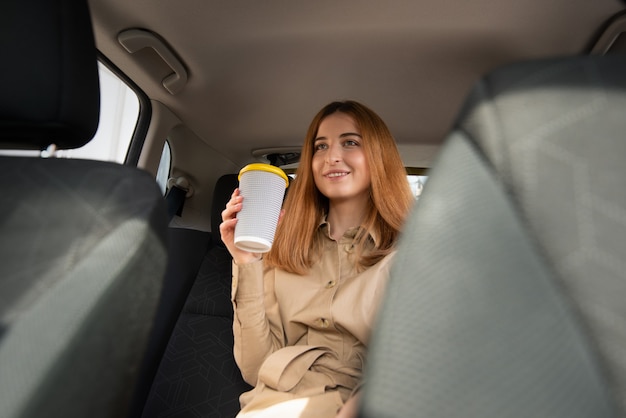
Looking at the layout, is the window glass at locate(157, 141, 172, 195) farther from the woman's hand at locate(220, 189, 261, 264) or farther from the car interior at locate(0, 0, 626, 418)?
the woman's hand at locate(220, 189, 261, 264)

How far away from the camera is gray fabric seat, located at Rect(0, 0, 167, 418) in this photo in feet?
1.75

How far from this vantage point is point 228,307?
1.61m

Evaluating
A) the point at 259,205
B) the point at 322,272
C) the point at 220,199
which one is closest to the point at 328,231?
the point at 322,272

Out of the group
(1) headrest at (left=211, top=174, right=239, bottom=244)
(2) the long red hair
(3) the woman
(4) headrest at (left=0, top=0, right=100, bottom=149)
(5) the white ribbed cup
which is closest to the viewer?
(4) headrest at (left=0, top=0, right=100, bottom=149)

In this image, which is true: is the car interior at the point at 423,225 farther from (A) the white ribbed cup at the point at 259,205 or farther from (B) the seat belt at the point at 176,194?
(B) the seat belt at the point at 176,194

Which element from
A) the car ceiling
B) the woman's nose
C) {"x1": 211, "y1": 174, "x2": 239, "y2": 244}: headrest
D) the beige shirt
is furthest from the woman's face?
{"x1": 211, "y1": 174, "x2": 239, "y2": 244}: headrest

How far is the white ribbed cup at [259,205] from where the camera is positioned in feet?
3.02

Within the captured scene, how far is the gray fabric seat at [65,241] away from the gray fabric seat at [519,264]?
1.31ft

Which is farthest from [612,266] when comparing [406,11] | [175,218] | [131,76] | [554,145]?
[175,218]

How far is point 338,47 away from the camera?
4.55 ft

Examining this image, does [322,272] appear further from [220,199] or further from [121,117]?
[121,117]

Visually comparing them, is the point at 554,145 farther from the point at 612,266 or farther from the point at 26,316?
the point at 26,316

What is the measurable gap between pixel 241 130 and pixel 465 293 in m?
1.71

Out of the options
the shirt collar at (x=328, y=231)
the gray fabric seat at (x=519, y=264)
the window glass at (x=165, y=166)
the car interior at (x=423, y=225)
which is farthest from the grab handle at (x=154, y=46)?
the gray fabric seat at (x=519, y=264)
